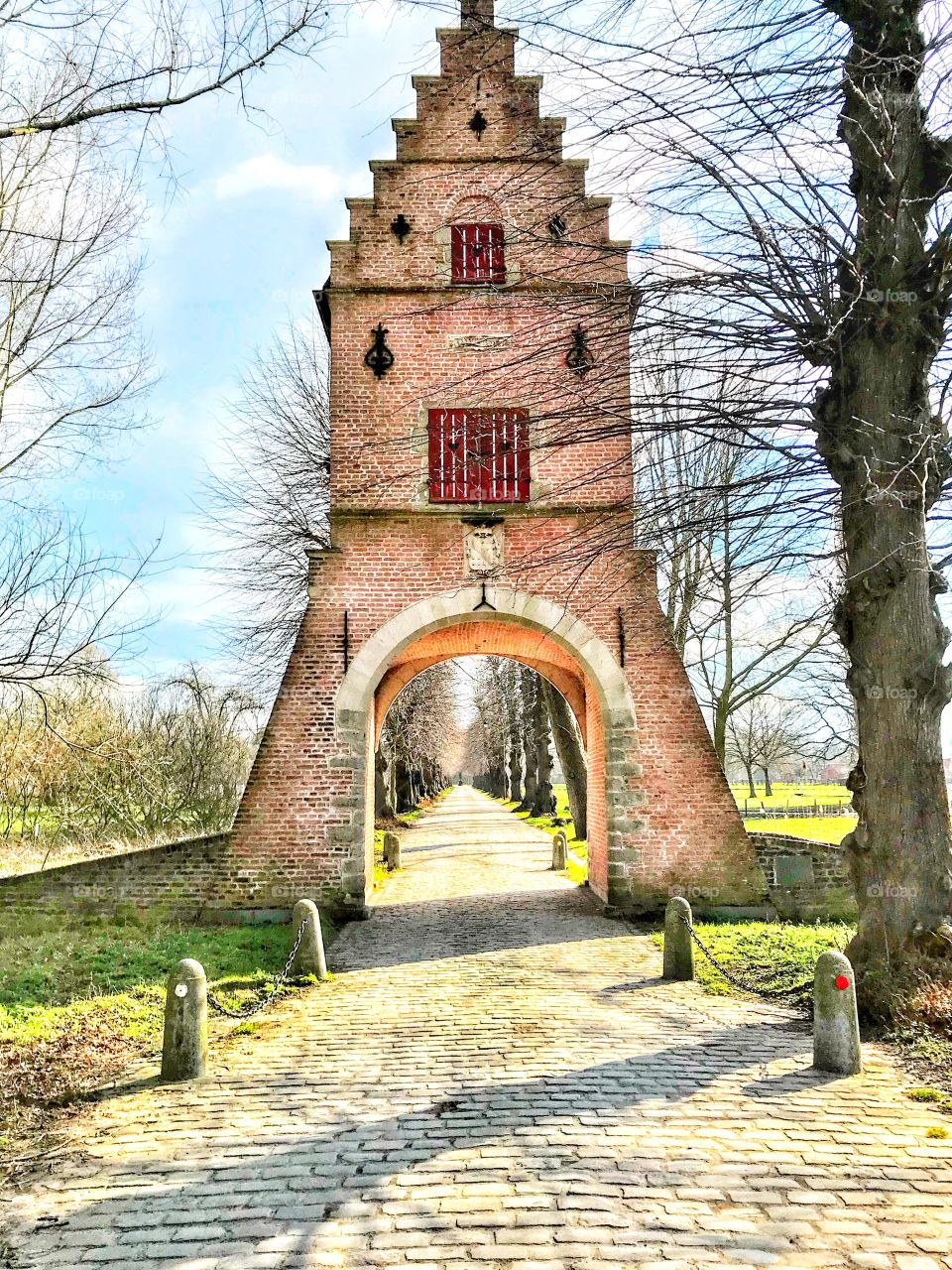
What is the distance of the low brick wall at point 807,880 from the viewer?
10.7 meters

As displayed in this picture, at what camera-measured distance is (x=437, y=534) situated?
11508 mm

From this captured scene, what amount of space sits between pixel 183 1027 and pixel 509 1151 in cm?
250

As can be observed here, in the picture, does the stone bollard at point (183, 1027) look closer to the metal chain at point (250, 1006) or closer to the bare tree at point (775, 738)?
the metal chain at point (250, 1006)

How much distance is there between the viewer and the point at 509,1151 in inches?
168

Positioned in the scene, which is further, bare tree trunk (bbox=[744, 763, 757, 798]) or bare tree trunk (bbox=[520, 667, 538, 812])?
bare tree trunk (bbox=[744, 763, 757, 798])

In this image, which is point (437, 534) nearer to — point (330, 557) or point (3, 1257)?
point (330, 557)

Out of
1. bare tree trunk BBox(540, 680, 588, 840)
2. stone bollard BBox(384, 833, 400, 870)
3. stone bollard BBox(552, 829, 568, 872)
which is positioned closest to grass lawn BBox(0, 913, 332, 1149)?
stone bollard BBox(384, 833, 400, 870)

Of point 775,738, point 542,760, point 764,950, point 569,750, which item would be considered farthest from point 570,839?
point 764,950

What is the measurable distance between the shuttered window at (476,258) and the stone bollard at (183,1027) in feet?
33.2

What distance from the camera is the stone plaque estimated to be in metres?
10.8

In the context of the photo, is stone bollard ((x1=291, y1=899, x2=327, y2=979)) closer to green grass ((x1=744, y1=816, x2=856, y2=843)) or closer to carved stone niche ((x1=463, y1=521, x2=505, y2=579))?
carved stone niche ((x1=463, y1=521, x2=505, y2=579))

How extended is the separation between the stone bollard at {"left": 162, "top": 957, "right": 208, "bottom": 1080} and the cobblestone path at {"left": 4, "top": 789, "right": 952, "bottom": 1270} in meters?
0.17

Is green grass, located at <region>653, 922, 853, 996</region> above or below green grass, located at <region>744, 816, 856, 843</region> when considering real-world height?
above

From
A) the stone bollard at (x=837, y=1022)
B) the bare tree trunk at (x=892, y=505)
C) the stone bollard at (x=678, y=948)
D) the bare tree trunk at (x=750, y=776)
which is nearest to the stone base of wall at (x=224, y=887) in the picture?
the stone bollard at (x=678, y=948)
